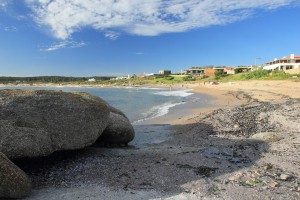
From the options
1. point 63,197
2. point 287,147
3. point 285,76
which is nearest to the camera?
point 63,197

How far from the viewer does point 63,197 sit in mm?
6672

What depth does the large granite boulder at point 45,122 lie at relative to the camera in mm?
7897

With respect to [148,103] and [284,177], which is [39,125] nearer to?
[284,177]

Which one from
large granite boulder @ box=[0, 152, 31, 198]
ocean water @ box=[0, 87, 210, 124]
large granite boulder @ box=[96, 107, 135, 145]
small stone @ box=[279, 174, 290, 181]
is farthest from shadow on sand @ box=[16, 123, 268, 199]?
ocean water @ box=[0, 87, 210, 124]

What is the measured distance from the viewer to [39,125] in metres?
8.60

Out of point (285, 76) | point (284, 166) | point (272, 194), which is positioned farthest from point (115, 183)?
point (285, 76)

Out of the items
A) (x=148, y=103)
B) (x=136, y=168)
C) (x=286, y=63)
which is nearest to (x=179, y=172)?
(x=136, y=168)

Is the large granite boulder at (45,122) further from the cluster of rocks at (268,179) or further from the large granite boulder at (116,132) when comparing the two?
the cluster of rocks at (268,179)

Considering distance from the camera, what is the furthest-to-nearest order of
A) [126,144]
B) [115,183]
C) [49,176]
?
1. [126,144]
2. [49,176]
3. [115,183]

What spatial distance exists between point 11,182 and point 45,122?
8.52 ft

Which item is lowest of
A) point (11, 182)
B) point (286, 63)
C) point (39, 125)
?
point (11, 182)

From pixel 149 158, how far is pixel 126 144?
11.6ft

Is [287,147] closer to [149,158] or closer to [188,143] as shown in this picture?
[188,143]

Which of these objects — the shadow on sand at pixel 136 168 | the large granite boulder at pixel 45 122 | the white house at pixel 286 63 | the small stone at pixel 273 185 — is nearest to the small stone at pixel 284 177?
the small stone at pixel 273 185
